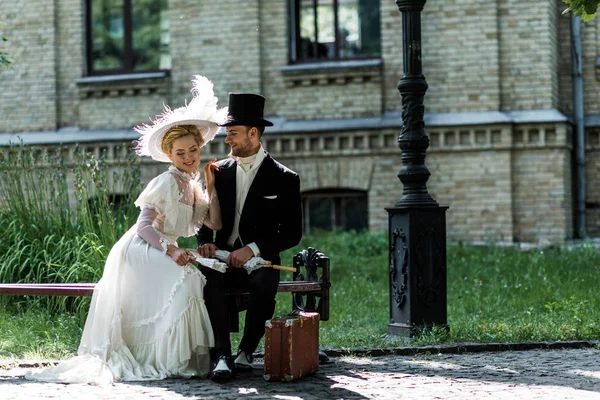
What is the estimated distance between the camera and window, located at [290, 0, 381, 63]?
15.1 m

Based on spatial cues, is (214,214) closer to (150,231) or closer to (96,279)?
(150,231)

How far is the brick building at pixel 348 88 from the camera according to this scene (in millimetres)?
Result: 14367

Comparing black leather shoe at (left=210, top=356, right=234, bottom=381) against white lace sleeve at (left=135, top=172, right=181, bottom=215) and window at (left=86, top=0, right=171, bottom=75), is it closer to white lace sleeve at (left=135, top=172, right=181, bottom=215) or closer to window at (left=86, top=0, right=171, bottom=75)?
white lace sleeve at (left=135, top=172, right=181, bottom=215)

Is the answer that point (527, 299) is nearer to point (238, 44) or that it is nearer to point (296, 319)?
point (296, 319)

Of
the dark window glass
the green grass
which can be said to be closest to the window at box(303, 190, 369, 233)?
the dark window glass

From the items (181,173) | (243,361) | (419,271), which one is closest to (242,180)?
(181,173)

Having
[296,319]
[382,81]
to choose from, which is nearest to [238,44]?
[382,81]

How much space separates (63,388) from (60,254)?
3.24 m

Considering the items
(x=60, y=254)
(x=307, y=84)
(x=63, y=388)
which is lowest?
(x=63, y=388)

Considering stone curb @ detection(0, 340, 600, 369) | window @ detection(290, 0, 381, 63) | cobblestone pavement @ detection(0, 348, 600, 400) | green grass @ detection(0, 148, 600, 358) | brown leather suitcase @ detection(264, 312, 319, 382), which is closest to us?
cobblestone pavement @ detection(0, 348, 600, 400)

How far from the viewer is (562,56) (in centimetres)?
1521

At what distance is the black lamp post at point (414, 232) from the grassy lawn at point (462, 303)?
204 millimetres

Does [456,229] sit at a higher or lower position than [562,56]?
lower

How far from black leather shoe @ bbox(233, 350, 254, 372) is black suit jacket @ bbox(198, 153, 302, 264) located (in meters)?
0.61
